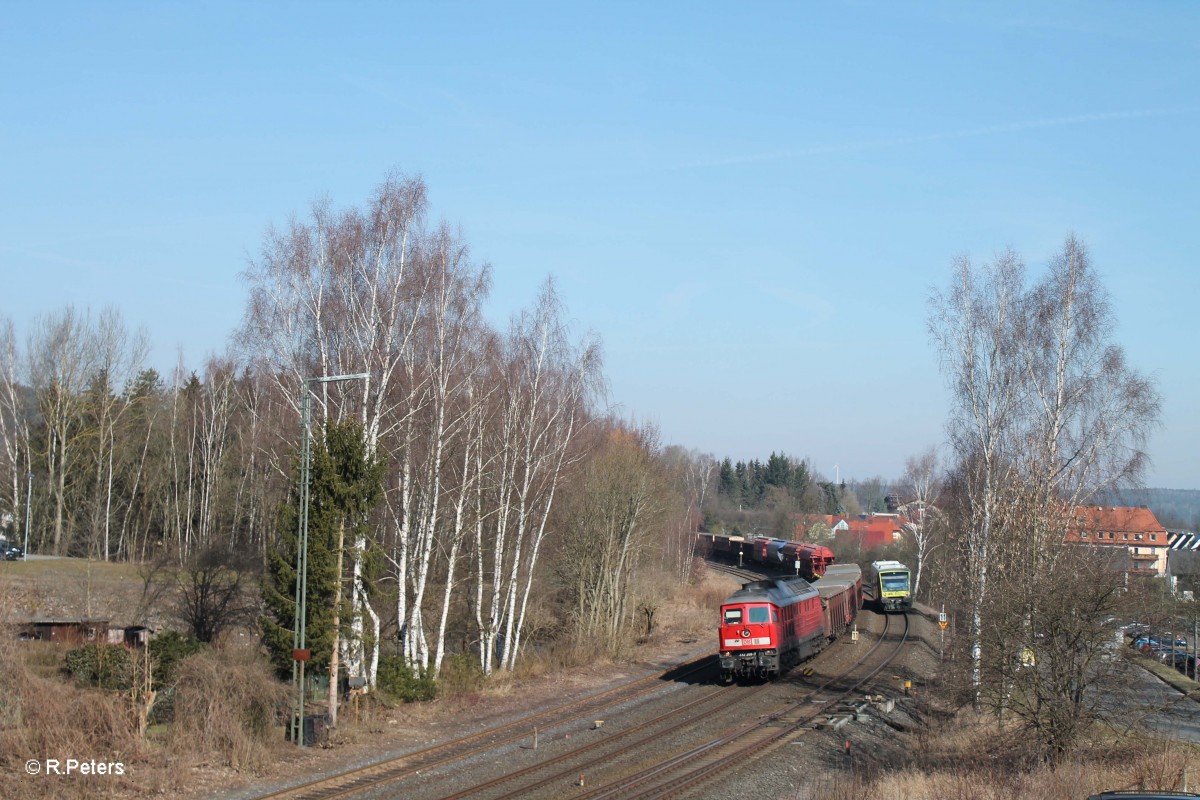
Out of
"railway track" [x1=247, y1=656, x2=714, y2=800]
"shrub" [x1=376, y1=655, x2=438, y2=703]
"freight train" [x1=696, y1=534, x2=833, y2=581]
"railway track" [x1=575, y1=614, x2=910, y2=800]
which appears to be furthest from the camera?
"freight train" [x1=696, y1=534, x2=833, y2=581]

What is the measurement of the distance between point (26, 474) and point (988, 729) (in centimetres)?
5127

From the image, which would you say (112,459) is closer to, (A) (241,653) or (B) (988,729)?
(A) (241,653)

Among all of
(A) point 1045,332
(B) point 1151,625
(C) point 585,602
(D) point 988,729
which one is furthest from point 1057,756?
(C) point 585,602

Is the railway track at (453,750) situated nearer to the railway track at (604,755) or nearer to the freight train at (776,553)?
the railway track at (604,755)

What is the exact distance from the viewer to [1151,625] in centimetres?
1683

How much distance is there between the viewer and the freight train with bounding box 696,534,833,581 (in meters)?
58.6

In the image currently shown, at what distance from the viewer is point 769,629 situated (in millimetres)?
28734

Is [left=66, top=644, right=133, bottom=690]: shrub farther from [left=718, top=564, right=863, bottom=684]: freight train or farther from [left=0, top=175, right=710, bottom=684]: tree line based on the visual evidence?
[left=718, top=564, right=863, bottom=684]: freight train

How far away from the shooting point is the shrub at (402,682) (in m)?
24.2

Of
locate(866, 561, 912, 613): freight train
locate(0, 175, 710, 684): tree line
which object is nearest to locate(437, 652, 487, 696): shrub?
locate(0, 175, 710, 684): tree line

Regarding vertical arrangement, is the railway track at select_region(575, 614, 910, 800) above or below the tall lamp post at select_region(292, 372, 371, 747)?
below

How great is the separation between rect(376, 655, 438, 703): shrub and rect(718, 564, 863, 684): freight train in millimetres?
8954

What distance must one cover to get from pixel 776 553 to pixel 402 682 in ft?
147

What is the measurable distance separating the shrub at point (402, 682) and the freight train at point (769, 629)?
8954 millimetres
